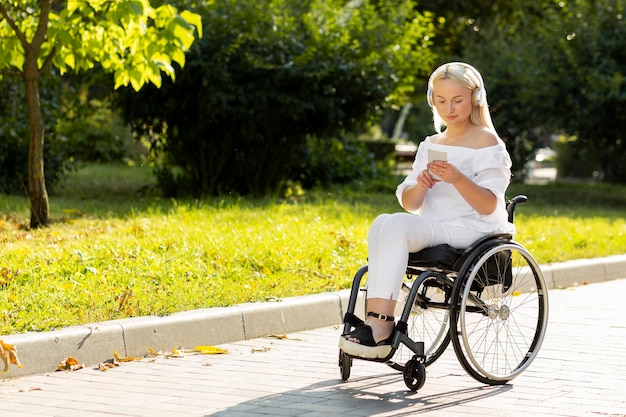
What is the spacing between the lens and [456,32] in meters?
30.7

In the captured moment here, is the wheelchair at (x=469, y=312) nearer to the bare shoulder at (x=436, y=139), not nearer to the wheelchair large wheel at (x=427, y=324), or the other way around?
the wheelchair large wheel at (x=427, y=324)

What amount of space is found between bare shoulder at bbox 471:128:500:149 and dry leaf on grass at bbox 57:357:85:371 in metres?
2.34

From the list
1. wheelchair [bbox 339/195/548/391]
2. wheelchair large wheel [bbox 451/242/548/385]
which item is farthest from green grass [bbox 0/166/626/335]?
wheelchair large wheel [bbox 451/242/548/385]

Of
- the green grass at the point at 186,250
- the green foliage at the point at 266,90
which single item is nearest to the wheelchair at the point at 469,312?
the green grass at the point at 186,250

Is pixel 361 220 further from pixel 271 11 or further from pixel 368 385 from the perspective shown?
pixel 368 385

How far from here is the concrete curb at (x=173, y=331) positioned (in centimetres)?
562

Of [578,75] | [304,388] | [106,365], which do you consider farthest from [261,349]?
[578,75]

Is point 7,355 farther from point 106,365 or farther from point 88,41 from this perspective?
point 88,41

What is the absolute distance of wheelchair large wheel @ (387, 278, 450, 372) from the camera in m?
5.36

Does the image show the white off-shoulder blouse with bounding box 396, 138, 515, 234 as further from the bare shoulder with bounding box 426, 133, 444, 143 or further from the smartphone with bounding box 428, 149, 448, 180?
the smartphone with bounding box 428, 149, 448, 180

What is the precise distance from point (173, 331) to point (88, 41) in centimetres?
426

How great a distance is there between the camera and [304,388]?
5297 millimetres

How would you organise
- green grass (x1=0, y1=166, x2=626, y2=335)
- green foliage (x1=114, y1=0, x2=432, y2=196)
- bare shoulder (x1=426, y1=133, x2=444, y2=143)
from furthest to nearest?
green foliage (x1=114, y1=0, x2=432, y2=196) → green grass (x1=0, y1=166, x2=626, y2=335) → bare shoulder (x1=426, y1=133, x2=444, y2=143)

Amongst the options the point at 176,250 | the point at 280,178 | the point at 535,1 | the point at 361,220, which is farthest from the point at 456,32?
the point at 176,250
